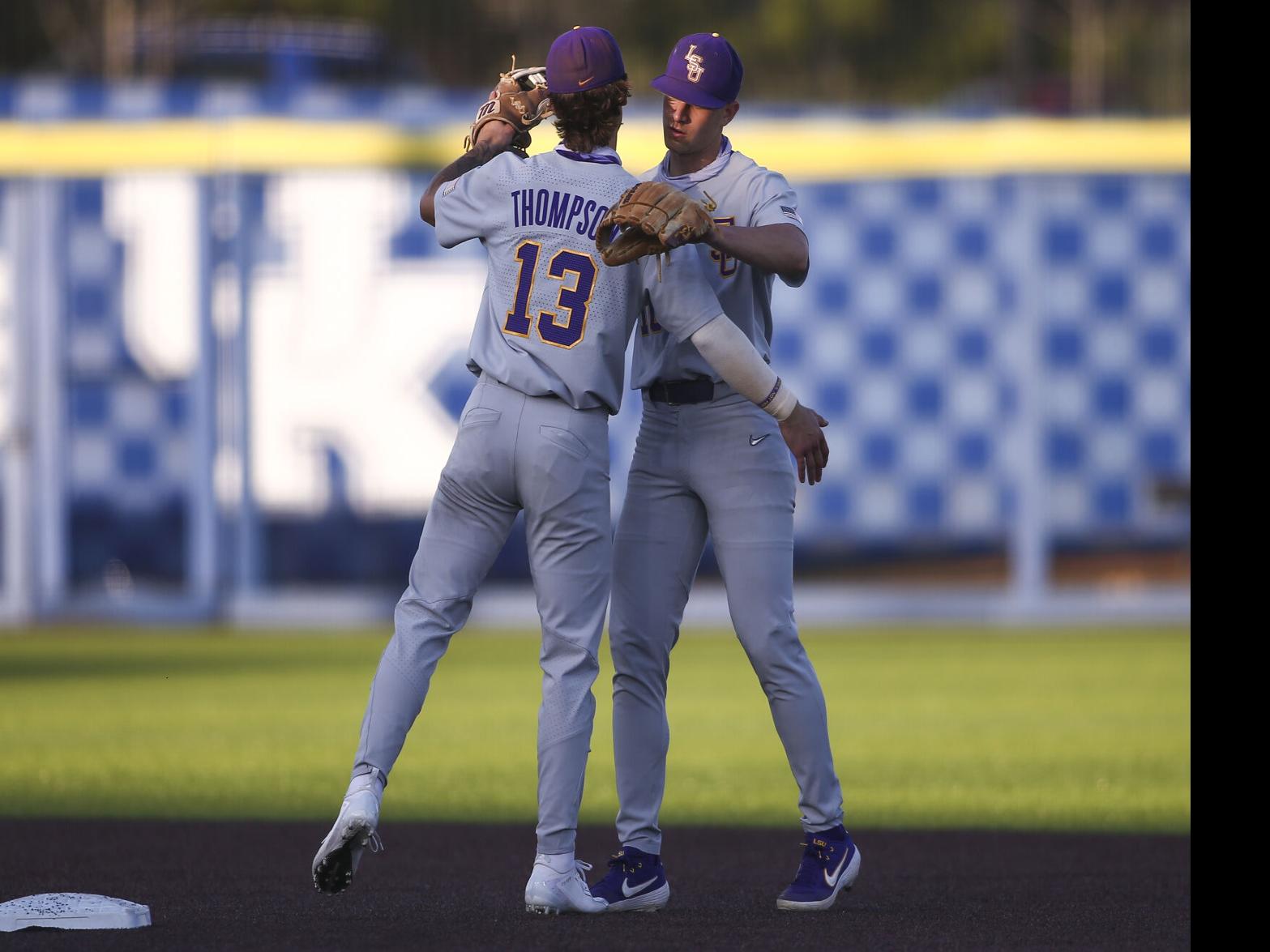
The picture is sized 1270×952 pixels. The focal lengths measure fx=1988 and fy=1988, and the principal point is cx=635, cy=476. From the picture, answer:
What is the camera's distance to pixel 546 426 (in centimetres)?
445

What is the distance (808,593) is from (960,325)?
395 cm

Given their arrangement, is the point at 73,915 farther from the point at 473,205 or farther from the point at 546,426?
the point at 473,205

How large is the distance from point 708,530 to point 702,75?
1080 millimetres

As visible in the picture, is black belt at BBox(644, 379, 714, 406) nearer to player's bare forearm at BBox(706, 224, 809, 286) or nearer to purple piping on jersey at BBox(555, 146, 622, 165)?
player's bare forearm at BBox(706, 224, 809, 286)

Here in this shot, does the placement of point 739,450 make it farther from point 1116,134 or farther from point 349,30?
point 349,30

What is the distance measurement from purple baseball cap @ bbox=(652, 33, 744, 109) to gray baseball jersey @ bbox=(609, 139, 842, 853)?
194 mm

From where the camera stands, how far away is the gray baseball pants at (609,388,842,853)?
463 cm

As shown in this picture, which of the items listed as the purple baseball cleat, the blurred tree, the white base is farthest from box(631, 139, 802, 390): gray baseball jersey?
the blurred tree

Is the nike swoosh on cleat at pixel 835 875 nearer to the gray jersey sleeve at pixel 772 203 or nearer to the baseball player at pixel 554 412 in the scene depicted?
the baseball player at pixel 554 412

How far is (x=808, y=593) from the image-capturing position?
654 inches

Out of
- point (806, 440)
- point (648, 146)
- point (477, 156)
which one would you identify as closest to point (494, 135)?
point (477, 156)

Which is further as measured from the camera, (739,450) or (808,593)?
(808,593)

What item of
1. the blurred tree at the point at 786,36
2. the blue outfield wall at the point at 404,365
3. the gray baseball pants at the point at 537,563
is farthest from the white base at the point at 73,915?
the blurred tree at the point at 786,36
